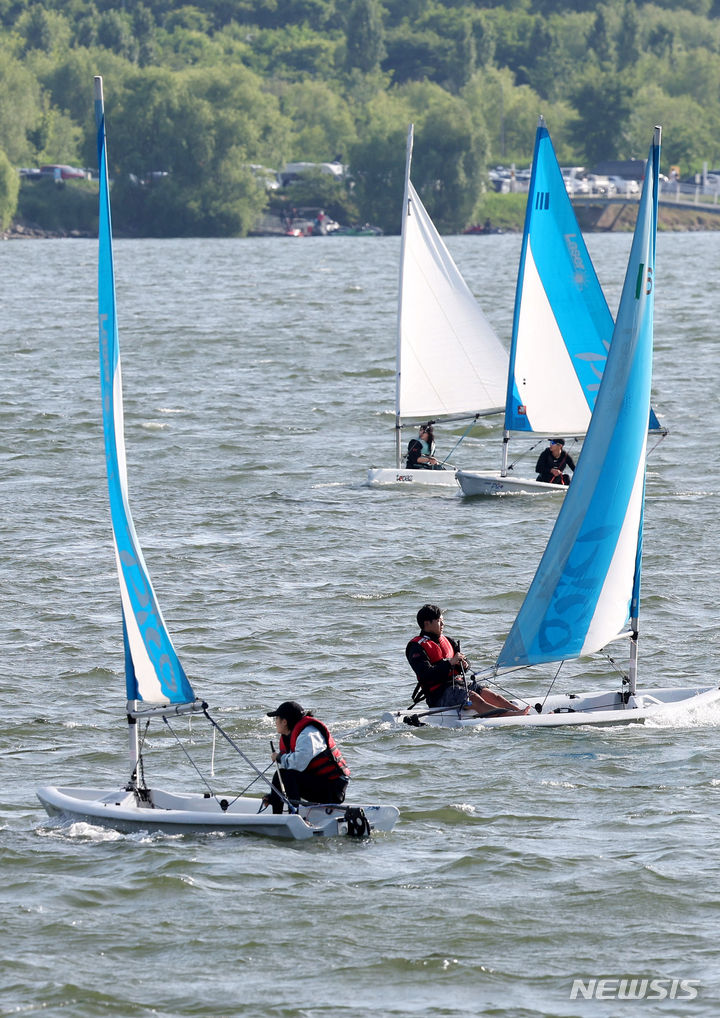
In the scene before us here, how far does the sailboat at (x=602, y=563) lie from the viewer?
17.5m

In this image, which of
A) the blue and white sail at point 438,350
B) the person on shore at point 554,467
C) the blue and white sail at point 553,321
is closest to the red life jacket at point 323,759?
the blue and white sail at point 553,321

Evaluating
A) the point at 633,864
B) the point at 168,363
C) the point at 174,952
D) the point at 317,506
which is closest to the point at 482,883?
the point at 633,864

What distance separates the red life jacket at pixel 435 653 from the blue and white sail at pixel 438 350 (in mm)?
15183

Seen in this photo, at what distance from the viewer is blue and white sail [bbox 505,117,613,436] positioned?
29266 millimetres

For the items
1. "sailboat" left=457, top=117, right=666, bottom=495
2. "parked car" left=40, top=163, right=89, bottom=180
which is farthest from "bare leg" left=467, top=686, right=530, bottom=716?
"parked car" left=40, top=163, right=89, bottom=180

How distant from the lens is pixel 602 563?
1770 cm

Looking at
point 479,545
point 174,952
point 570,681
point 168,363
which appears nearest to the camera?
point 174,952

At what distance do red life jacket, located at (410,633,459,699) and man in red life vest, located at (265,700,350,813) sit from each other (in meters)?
3.19

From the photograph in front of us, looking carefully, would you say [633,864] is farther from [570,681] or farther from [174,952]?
[570,681]

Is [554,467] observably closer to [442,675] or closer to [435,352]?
[435,352]

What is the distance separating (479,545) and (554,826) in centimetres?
1278

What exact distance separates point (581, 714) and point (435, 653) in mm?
1608

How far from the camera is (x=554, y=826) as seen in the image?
15109 mm

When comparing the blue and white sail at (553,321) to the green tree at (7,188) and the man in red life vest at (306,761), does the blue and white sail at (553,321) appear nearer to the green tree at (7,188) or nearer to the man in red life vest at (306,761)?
the man in red life vest at (306,761)
